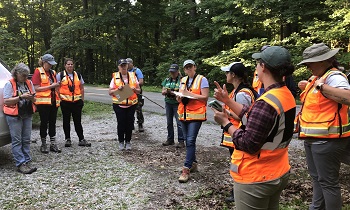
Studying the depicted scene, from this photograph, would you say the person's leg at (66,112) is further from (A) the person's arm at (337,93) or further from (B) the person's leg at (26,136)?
(A) the person's arm at (337,93)

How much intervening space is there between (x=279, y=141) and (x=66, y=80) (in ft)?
17.8

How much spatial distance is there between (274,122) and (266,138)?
129mm

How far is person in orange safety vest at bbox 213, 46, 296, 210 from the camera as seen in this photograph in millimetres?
2117

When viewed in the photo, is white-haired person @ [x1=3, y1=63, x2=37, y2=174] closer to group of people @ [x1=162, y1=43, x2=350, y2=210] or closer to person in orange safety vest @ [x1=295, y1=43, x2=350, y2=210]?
group of people @ [x1=162, y1=43, x2=350, y2=210]

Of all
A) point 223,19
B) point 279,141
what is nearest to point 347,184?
point 279,141

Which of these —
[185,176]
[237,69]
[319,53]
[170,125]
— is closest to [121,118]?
[170,125]

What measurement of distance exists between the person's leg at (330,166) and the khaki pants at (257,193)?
1038 mm

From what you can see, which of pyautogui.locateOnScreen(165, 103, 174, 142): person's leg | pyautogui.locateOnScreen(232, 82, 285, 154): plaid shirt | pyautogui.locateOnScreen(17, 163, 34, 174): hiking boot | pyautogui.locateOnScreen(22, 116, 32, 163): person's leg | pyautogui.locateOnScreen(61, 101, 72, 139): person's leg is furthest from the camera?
pyautogui.locateOnScreen(165, 103, 174, 142): person's leg

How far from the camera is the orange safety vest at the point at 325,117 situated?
311 centimetres

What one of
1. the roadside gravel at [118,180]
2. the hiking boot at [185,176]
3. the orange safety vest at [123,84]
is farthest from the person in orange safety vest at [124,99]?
the hiking boot at [185,176]

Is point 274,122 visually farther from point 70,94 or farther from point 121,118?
point 70,94

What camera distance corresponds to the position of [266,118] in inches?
82.3

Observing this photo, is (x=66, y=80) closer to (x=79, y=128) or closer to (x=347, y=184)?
(x=79, y=128)

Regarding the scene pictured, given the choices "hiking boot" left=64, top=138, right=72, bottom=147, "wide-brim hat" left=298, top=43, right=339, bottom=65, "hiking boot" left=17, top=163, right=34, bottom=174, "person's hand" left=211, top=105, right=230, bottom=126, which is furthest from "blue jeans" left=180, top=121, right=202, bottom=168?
"hiking boot" left=64, top=138, right=72, bottom=147
